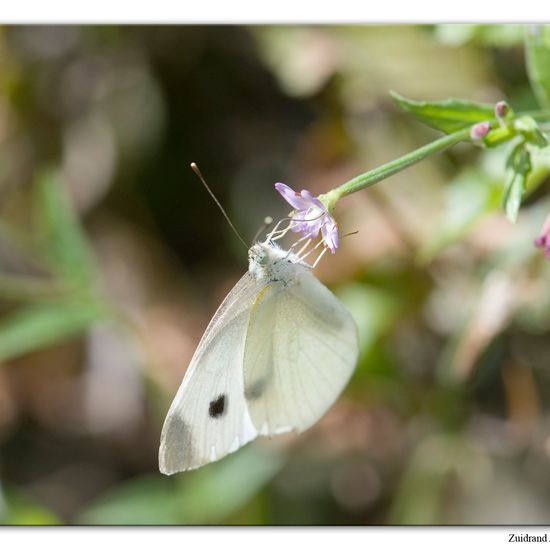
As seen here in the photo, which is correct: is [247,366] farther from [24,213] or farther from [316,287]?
[24,213]

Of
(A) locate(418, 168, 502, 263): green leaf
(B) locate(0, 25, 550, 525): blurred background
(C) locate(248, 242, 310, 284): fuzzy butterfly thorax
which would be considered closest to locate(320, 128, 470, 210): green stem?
(C) locate(248, 242, 310, 284): fuzzy butterfly thorax

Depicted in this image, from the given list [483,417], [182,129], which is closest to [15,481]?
[182,129]

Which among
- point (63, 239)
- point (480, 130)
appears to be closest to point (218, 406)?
point (480, 130)

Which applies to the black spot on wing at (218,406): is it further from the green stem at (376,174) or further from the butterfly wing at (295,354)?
the green stem at (376,174)

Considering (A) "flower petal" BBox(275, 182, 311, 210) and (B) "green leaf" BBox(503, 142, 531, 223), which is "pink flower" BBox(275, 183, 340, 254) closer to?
(A) "flower petal" BBox(275, 182, 311, 210)
